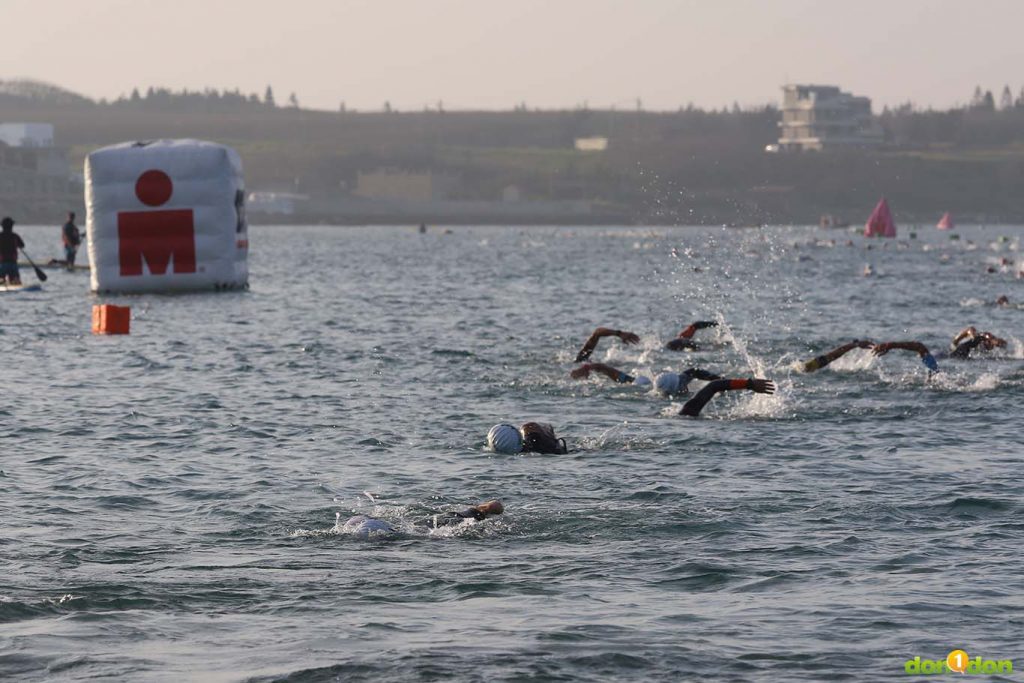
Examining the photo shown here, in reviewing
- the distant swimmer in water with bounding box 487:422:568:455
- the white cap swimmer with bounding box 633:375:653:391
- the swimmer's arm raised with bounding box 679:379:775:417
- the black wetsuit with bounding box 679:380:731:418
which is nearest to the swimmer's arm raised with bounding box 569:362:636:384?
the white cap swimmer with bounding box 633:375:653:391

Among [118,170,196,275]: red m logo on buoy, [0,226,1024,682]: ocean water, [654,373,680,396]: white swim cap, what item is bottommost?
[0,226,1024,682]: ocean water

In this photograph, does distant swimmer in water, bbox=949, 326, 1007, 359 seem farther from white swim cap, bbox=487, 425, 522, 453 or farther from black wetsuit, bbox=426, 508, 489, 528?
black wetsuit, bbox=426, 508, 489, 528

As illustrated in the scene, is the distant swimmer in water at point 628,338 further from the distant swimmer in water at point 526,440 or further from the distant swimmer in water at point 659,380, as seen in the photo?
the distant swimmer in water at point 526,440

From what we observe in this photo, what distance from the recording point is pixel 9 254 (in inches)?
2234

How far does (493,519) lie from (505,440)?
4880 millimetres

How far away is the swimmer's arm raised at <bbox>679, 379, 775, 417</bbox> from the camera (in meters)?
22.8

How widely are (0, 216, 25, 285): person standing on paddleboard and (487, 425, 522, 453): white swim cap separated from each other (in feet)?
111

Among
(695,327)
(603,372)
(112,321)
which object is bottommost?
(112,321)

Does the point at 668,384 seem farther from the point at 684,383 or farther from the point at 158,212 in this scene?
the point at 158,212

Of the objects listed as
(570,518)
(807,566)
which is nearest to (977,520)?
(807,566)

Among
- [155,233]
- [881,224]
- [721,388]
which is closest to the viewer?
[721,388]

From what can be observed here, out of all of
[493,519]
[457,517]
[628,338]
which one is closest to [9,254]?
[628,338]

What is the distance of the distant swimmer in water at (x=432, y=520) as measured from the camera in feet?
57.9

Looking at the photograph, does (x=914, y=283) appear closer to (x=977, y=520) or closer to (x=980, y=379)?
(x=980, y=379)
